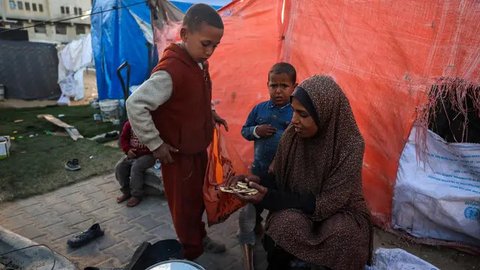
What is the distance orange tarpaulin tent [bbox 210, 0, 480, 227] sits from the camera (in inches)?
108

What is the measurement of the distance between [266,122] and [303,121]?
1039 millimetres

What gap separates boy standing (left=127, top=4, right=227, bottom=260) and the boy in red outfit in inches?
61.1

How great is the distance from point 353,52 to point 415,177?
1.26 meters

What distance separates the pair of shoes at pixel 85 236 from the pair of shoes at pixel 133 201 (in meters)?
0.62

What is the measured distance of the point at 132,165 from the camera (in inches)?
156

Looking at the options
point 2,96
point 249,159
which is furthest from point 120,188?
point 2,96

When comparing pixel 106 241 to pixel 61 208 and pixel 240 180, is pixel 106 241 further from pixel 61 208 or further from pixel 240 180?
pixel 240 180

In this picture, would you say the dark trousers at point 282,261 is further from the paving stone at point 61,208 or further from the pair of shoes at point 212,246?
the paving stone at point 61,208

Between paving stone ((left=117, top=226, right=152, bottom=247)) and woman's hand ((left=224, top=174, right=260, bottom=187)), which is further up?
woman's hand ((left=224, top=174, right=260, bottom=187))

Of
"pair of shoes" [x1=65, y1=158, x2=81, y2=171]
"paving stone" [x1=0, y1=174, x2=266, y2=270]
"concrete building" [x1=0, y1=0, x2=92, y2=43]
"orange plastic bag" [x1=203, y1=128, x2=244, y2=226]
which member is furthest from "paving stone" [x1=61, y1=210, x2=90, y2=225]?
"concrete building" [x1=0, y1=0, x2=92, y2=43]

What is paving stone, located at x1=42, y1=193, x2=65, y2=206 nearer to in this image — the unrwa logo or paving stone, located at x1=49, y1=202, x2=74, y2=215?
paving stone, located at x1=49, y1=202, x2=74, y2=215

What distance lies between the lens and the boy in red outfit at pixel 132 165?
3914 millimetres

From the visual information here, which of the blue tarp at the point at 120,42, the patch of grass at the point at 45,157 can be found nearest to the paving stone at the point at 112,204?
the patch of grass at the point at 45,157

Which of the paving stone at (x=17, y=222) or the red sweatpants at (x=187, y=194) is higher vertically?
the red sweatpants at (x=187, y=194)
